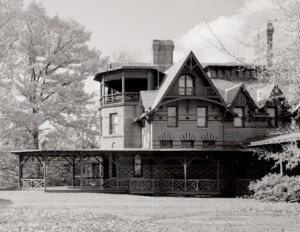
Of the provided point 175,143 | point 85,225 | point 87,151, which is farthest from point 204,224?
point 175,143

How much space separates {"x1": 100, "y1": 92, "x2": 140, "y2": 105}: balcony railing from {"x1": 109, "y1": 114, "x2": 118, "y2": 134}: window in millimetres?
1106

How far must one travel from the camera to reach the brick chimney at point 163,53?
139 feet

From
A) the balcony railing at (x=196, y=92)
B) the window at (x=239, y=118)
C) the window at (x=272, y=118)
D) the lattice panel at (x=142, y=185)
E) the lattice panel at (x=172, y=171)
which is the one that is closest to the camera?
the lattice panel at (x=142, y=185)

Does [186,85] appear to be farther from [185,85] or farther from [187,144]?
[187,144]

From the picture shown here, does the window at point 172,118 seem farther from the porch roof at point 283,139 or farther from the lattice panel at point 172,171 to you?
the porch roof at point 283,139

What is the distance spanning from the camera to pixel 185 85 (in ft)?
121

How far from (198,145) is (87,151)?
8.39 meters

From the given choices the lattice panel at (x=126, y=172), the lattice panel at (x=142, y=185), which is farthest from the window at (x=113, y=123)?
the lattice panel at (x=142, y=185)

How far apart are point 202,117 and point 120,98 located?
6.59m

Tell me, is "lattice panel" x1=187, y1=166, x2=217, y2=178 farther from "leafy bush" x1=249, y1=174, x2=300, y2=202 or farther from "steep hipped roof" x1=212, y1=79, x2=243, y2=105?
"leafy bush" x1=249, y1=174, x2=300, y2=202

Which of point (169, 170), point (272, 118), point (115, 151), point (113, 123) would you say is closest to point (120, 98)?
point (113, 123)

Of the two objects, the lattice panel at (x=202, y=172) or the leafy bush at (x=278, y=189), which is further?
the lattice panel at (x=202, y=172)

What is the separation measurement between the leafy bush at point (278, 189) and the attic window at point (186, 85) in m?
9.83

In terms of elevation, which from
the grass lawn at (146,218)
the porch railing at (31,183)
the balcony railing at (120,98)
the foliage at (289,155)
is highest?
the balcony railing at (120,98)
